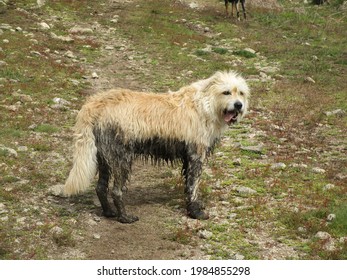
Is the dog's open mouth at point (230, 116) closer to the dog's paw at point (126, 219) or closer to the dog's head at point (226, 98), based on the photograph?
the dog's head at point (226, 98)

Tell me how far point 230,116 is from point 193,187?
4.83 feet

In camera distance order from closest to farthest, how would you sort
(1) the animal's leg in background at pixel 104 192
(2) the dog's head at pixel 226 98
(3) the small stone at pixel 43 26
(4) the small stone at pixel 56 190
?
(2) the dog's head at pixel 226 98
(1) the animal's leg in background at pixel 104 192
(4) the small stone at pixel 56 190
(3) the small stone at pixel 43 26

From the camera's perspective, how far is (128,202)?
31.8 ft

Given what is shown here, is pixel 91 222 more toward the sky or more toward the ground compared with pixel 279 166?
more toward the ground

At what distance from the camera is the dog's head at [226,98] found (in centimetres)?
884

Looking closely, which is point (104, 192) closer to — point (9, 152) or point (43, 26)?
point (9, 152)

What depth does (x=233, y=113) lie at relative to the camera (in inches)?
350

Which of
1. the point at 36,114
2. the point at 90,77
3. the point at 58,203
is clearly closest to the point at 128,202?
the point at 58,203

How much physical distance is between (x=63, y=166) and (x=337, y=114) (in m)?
8.37

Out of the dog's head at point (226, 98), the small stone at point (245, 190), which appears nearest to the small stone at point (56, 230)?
the dog's head at point (226, 98)

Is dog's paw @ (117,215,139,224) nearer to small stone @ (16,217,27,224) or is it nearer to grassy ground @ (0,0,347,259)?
grassy ground @ (0,0,347,259)

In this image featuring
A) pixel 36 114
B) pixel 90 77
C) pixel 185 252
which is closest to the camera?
pixel 185 252

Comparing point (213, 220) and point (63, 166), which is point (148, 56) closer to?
point (63, 166)

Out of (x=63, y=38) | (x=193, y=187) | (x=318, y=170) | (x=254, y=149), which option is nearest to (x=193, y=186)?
(x=193, y=187)
